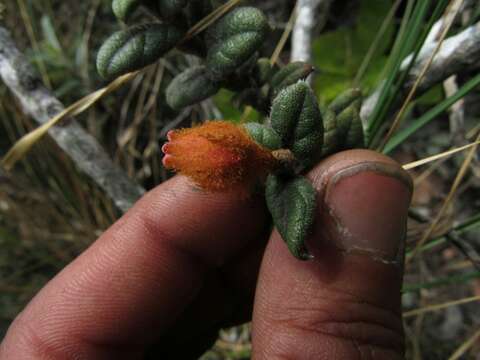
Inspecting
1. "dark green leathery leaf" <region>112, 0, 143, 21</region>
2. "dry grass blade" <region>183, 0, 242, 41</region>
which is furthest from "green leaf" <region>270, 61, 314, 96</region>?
"dark green leathery leaf" <region>112, 0, 143, 21</region>

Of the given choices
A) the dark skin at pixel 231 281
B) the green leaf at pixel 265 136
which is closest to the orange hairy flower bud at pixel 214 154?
the green leaf at pixel 265 136

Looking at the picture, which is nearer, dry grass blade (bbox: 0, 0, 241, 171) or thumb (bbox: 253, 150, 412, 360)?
thumb (bbox: 253, 150, 412, 360)

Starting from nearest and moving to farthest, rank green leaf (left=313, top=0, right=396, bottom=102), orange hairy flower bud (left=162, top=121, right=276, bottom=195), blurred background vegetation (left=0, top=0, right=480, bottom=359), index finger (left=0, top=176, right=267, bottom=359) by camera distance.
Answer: orange hairy flower bud (left=162, top=121, right=276, bottom=195) → index finger (left=0, top=176, right=267, bottom=359) → green leaf (left=313, top=0, right=396, bottom=102) → blurred background vegetation (left=0, top=0, right=480, bottom=359)

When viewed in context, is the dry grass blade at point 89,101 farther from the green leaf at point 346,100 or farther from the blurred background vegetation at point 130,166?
the blurred background vegetation at point 130,166

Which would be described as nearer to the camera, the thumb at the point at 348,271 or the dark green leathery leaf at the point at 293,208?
the dark green leathery leaf at the point at 293,208

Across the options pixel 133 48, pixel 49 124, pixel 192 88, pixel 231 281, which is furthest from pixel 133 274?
pixel 133 48

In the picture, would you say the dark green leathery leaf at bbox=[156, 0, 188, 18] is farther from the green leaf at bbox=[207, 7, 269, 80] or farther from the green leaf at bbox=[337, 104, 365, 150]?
the green leaf at bbox=[337, 104, 365, 150]

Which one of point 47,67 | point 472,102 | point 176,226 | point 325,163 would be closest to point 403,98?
point 325,163
